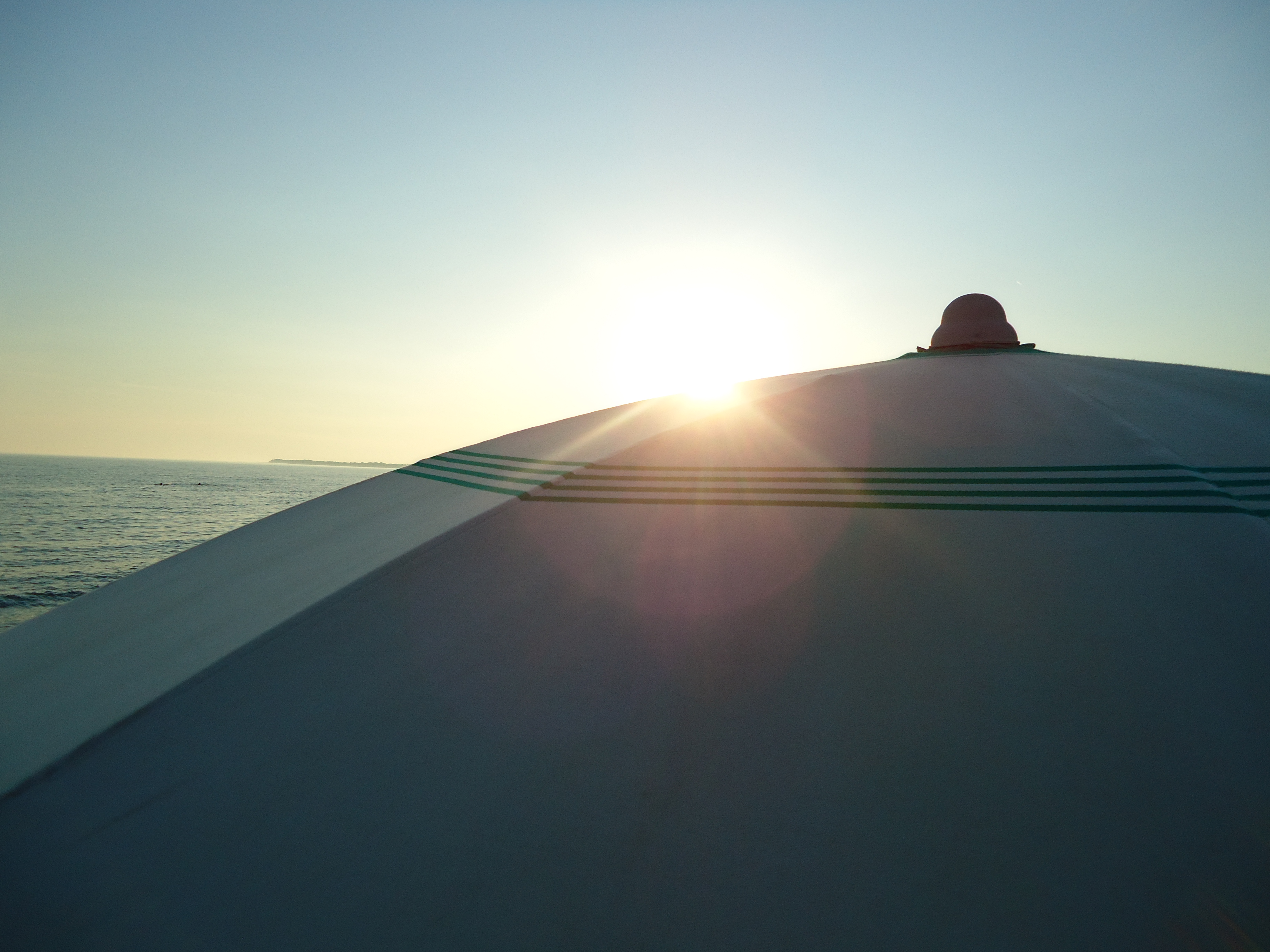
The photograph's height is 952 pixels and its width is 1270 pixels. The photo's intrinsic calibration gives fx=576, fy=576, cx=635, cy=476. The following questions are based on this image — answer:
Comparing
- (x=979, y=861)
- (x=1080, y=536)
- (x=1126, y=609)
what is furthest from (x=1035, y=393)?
(x=979, y=861)

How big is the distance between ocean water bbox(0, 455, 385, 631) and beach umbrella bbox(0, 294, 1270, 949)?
9.15 m

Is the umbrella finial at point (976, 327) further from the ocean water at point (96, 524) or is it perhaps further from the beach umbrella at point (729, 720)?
the ocean water at point (96, 524)

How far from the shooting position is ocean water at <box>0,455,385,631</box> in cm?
2312

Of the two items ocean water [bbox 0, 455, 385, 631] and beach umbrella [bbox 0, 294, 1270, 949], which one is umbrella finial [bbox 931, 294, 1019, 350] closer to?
beach umbrella [bbox 0, 294, 1270, 949]

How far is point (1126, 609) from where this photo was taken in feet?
6.78

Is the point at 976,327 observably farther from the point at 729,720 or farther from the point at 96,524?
the point at 96,524

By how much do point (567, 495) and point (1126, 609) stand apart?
7.95 feet

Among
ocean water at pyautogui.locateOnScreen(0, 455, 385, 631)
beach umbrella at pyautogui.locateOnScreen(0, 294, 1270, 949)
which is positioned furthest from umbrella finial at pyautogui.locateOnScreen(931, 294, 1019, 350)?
ocean water at pyautogui.locateOnScreen(0, 455, 385, 631)

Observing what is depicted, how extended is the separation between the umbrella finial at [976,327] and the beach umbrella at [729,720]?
1.25 metres

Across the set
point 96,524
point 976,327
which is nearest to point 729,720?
point 976,327

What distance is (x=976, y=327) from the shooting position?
4379 mm

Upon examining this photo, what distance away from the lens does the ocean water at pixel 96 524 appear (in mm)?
23125

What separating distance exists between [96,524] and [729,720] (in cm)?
5411

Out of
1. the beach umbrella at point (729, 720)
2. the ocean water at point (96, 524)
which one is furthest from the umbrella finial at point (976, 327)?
the ocean water at point (96, 524)
